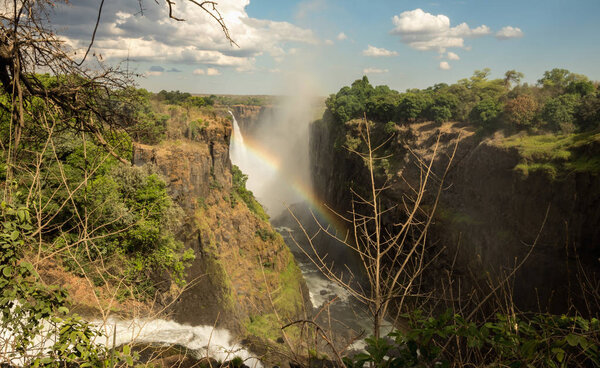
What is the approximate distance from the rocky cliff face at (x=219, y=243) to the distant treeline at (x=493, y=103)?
17.5 metres

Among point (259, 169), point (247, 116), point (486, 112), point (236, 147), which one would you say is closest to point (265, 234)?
point (486, 112)

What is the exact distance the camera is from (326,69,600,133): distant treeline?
2527cm

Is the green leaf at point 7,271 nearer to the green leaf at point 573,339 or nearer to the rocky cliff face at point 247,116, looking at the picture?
the green leaf at point 573,339

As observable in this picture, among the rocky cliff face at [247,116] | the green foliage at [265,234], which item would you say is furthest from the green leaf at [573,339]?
the rocky cliff face at [247,116]

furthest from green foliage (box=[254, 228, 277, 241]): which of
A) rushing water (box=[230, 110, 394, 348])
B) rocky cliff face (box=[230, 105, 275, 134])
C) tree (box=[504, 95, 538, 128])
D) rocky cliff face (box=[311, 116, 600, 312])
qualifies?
rocky cliff face (box=[230, 105, 275, 134])

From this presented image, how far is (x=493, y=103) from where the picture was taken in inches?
1188

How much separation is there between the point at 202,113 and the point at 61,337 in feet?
91.1

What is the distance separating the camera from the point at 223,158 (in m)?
29.3

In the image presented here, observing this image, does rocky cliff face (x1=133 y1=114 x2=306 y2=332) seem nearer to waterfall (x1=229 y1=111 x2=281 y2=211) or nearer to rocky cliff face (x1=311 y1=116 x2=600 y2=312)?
rocky cliff face (x1=311 y1=116 x2=600 y2=312)

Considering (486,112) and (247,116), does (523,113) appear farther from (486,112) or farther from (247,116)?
(247,116)

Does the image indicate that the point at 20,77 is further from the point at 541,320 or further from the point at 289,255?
the point at 289,255

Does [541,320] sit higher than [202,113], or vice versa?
[202,113]

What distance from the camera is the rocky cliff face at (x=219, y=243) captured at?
19.9 meters

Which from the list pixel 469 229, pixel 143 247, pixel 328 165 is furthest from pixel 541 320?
pixel 328 165
